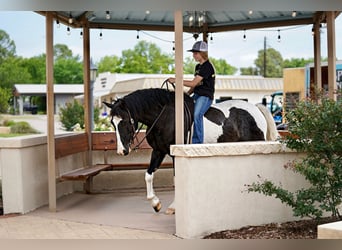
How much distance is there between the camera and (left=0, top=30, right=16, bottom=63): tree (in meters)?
53.5

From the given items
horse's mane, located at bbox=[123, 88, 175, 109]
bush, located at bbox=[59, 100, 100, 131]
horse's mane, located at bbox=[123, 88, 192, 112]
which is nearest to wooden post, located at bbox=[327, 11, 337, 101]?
horse's mane, located at bbox=[123, 88, 192, 112]

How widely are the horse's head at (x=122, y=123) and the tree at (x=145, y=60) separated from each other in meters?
40.6

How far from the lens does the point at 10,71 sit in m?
50.0

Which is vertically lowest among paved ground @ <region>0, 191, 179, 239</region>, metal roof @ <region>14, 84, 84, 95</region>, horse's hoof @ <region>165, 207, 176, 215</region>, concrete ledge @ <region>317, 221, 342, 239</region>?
paved ground @ <region>0, 191, 179, 239</region>

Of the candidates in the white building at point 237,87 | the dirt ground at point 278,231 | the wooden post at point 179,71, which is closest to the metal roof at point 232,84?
the white building at point 237,87

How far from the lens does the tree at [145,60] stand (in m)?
50.2

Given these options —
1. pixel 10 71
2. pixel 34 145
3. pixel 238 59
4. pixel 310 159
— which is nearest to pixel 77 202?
pixel 34 145

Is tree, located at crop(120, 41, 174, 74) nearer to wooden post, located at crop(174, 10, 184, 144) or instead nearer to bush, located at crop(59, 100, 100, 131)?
bush, located at crop(59, 100, 100, 131)

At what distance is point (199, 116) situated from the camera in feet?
25.4

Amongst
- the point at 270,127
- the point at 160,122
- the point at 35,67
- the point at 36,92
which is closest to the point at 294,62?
the point at 35,67

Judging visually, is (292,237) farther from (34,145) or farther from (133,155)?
(133,155)

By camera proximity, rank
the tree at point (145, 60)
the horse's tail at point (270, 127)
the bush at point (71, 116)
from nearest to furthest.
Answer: the horse's tail at point (270, 127)
the bush at point (71, 116)
the tree at point (145, 60)

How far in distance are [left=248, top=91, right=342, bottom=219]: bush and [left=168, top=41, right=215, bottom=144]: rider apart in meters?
1.63

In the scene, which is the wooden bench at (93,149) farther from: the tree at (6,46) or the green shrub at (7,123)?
the tree at (6,46)
